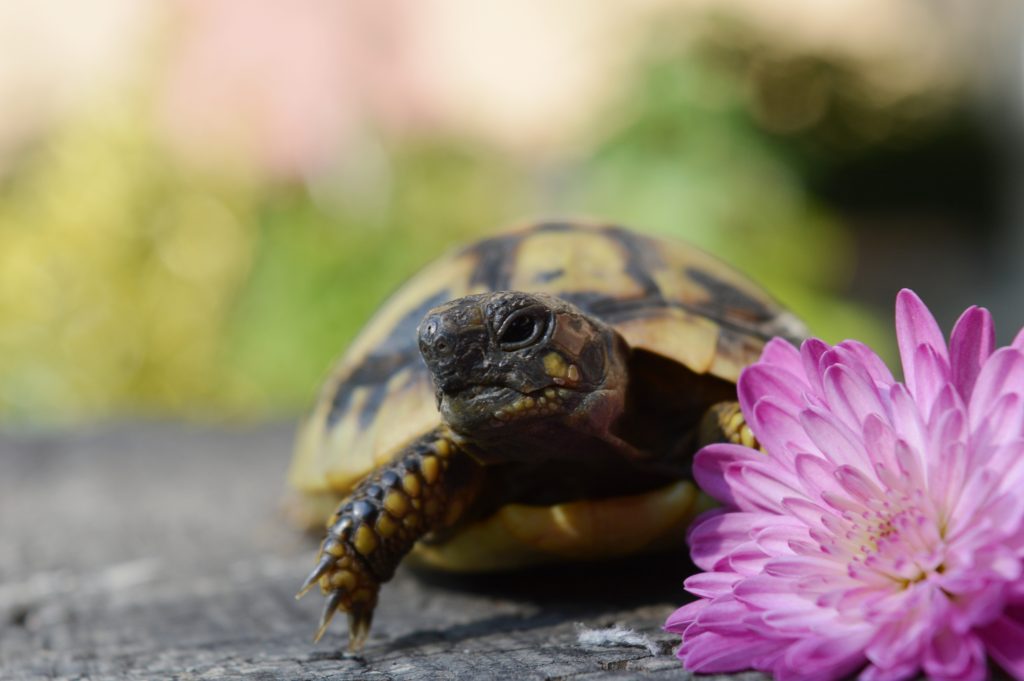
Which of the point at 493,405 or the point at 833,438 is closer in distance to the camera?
the point at 833,438

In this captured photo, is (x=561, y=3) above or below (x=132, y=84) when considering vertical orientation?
above

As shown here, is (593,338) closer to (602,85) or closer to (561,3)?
(602,85)

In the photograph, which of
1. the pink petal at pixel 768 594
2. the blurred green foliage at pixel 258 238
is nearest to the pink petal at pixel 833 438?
the pink petal at pixel 768 594

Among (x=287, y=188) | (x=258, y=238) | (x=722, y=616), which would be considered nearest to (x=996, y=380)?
(x=722, y=616)

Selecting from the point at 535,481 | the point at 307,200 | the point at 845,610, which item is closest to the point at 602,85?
A: the point at 307,200

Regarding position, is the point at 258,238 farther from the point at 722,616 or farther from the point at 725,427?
the point at 722,616

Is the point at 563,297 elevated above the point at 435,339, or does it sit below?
above
